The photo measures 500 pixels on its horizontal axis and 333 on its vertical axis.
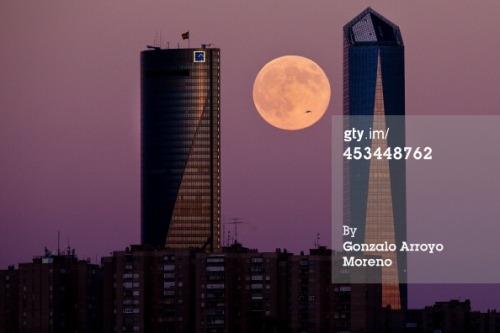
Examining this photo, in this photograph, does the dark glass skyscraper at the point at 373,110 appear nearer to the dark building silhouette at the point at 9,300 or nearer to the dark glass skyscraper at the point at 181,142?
the dark glass skyscraper at the point at 181,142

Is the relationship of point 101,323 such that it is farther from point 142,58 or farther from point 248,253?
point 142,58

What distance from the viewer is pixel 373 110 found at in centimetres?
14150

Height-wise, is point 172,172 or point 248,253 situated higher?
point 172,172

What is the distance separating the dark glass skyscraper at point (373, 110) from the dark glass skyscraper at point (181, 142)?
10094 mm

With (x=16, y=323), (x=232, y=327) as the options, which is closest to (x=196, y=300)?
(x=232, y=327)

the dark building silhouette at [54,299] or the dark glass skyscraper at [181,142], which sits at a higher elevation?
the dark glass skyscraper at [181,142]

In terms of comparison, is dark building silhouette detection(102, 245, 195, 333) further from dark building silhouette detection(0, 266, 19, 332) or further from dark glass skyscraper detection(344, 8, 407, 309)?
dark glass skyscraper detection(344, 8, 407, 309)

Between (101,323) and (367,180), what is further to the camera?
(367,180)

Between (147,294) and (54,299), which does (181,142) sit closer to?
(54,299)

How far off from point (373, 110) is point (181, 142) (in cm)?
1517

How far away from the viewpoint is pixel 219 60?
133 metres

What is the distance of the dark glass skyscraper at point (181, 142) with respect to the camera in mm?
132625

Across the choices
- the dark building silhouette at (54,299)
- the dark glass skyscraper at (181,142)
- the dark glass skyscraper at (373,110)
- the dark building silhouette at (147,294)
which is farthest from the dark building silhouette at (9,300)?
the dark glass skyscraper at (373,110)

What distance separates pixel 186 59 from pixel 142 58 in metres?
2.92
